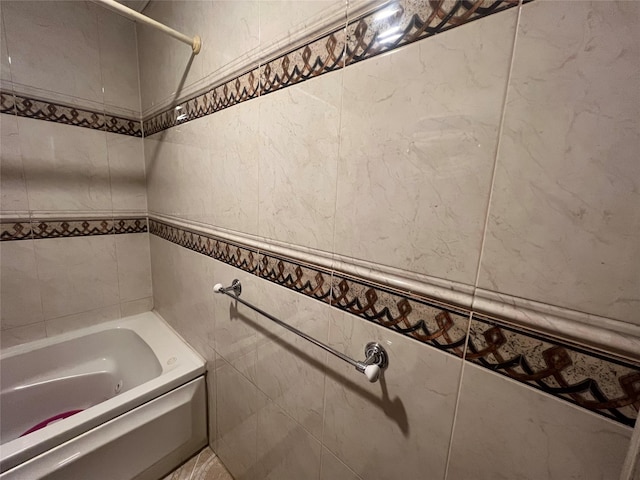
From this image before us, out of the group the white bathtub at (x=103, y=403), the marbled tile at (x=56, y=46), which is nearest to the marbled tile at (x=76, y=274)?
the white bathtub at (x=103, y=403)

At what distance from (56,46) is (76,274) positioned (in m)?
1.17

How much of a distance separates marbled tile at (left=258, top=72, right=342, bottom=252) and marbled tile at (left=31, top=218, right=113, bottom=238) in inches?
50.8

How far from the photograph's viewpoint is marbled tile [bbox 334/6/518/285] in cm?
39

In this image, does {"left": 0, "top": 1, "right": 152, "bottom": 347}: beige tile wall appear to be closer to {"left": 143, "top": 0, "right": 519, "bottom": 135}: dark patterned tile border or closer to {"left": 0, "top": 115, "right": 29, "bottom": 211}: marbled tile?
{"left": 0, "top": 115, "right": 29, "bottom": 211}: marbled tile

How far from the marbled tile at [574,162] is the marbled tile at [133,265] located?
1894 mm

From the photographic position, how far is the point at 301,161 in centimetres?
67

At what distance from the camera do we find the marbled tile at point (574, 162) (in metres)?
0.30

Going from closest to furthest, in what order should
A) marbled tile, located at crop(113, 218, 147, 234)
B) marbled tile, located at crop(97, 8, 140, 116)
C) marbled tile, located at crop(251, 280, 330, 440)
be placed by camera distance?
marbled tile, located at crop(251, 280, 330, 440), marbled tile, located at crop(97, 8, 140, 116), marbled tile, located at crop(113, 218, 147, 234)

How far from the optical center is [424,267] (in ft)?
1.57

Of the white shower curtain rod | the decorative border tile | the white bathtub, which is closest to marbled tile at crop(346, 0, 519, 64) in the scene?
the white shower curtain rod

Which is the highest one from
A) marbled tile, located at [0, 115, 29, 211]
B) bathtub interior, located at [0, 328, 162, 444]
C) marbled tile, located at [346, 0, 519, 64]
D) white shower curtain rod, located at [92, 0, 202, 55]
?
white shower curtain rod, located at [92, 0, 202, 55]

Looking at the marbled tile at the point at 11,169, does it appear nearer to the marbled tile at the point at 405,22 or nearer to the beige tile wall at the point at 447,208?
Answer: the beige tile wall at the point at 447,208

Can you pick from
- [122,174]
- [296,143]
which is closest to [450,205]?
[296,143]

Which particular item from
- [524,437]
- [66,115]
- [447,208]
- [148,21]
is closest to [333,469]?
[524,437]
